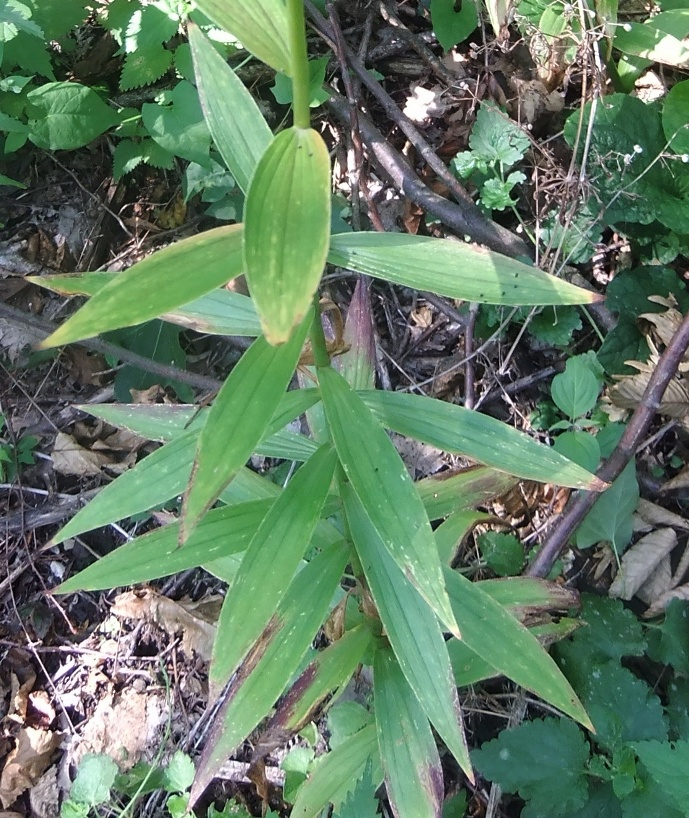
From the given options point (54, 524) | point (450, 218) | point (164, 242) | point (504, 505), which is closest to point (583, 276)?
point (450, 218)

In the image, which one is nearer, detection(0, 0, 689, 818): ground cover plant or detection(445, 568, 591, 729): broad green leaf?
detection(0, 0, 689, 818): ground cover plant

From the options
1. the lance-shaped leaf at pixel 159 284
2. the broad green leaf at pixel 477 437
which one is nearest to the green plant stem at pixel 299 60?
the lance-shaped leaf at pixel 159 284

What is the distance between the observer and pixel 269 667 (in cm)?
77

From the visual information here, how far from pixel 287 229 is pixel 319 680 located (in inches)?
26.0

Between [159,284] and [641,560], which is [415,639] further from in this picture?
[641,560]

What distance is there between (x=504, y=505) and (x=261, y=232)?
1.06 meters

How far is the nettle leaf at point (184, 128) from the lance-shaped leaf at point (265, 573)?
91 centimetres

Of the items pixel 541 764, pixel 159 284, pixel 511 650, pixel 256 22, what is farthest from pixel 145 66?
pixel 541 764

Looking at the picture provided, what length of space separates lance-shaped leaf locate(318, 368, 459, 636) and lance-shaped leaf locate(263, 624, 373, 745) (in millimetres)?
344

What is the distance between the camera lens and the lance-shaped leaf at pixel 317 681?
2.82ft

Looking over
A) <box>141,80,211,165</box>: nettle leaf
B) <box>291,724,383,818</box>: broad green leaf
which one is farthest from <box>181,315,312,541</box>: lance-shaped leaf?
<box>141,80,211,165</box>: nettle leaf

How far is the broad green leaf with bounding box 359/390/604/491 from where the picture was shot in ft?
2.28

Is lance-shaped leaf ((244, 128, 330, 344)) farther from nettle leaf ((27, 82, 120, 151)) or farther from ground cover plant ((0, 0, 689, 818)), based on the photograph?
nettle leaf ((27, 82, 120, 151))

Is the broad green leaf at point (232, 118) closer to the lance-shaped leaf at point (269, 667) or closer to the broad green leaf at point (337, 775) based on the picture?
the lance-shaped leaf at point (269, 667)
